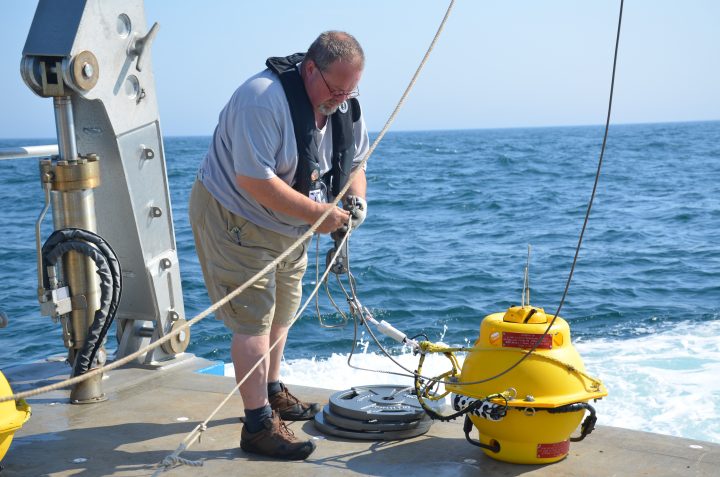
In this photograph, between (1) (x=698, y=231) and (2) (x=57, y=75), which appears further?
(1) (x=698, y=231)

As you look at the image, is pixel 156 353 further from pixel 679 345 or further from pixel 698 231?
pixel 698 231

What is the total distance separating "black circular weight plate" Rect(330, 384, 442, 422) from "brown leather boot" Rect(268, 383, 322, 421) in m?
0.13

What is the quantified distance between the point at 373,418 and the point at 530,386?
82cm

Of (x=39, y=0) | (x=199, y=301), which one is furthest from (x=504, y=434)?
(x=199, y=301)

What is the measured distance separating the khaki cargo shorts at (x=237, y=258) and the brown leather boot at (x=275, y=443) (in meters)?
0.41

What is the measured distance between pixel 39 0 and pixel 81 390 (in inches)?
78.1

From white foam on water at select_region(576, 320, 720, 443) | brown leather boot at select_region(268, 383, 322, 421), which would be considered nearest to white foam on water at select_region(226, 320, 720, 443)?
white foam on water at select_region(576, 320, 720, 443)

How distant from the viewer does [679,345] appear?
8.64 m

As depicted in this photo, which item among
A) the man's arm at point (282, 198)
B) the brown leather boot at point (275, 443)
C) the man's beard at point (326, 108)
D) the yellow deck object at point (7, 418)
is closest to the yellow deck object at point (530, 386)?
the brown leather boot at point (275, 443)

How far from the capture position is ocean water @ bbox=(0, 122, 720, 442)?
24.6ft

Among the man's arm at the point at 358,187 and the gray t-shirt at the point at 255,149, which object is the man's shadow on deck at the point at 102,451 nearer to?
the gray t-shirt at the point at 255,149

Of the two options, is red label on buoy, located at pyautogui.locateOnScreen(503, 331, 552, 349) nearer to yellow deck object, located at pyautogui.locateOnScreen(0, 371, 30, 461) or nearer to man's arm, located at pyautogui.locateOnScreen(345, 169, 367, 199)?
man's arm, located at pyautogui.locateOnScreen(345, 169, 367, 199)

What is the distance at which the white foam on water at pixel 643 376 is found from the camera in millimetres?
6434

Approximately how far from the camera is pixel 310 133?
3596 mm
